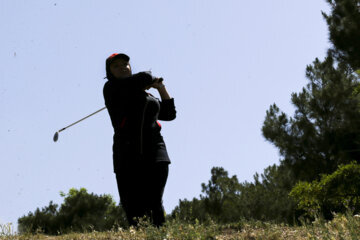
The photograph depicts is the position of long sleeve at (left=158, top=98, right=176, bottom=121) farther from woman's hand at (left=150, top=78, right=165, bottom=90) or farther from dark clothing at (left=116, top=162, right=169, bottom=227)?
dark clothing at (left=116, top=162, right=169, bottom=227)

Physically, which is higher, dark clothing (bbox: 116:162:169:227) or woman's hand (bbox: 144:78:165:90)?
woman's hand (bbox: 144:78:165:90)

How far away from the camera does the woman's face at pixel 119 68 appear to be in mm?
4977

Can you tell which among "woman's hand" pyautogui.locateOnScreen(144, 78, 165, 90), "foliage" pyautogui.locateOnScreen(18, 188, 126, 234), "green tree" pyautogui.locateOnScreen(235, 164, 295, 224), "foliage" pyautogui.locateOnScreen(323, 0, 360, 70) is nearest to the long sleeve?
"woman's hand" pyautogui.locateOnScreen(144, 78, 165, 90)

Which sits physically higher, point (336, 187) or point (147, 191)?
point (336, 187)

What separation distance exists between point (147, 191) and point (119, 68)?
4.50 ft

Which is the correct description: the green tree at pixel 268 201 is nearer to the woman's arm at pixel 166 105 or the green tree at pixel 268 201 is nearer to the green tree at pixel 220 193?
the green tree at pixel 220 193

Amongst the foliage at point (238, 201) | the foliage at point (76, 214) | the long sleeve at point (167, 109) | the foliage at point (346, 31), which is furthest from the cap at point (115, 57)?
the foliage at point (76, 214)

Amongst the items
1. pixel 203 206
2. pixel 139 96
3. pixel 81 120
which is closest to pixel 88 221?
pixel 203 206

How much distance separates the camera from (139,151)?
15.3 feet

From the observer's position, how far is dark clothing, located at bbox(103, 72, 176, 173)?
15.3ft

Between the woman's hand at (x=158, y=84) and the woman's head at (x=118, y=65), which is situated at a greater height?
the woman's head at (x=118, y=65)

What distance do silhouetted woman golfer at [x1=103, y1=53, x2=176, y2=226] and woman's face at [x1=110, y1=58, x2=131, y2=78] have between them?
143 mm

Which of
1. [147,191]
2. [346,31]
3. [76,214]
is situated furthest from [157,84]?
[76,214]

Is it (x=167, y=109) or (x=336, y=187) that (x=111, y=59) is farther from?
(x=336, y=187)
